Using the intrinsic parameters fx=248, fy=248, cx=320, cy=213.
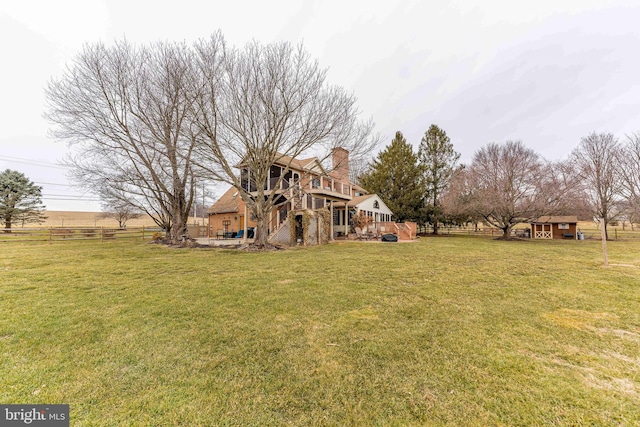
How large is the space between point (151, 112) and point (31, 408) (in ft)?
52.0

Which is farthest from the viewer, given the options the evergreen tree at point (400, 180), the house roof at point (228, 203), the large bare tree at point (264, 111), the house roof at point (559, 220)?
the evergreen tree at point (400, 180)

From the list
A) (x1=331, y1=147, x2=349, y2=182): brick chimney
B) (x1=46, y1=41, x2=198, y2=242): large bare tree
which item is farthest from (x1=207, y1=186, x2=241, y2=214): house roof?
(x1=331, y1=147, x2=349, y2=182): brick chimney

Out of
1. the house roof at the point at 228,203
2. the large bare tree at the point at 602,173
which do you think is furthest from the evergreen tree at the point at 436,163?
the house roof at the point at 228,203

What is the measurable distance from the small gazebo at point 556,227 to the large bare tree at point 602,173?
6.57ft

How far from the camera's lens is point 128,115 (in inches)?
585

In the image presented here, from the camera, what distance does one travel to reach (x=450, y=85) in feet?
63.5

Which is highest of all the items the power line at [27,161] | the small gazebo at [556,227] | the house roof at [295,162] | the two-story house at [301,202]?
the power line at [27,161]

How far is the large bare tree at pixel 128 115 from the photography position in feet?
42.8

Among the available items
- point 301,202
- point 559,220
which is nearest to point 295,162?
point 301,202

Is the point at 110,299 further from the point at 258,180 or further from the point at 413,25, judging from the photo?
the point at 413,25

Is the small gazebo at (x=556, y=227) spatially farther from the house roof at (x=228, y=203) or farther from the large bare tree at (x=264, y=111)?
the house roof at (x=228, y=203)

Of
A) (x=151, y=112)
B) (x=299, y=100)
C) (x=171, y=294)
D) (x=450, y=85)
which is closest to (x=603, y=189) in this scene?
(x=450, y=85)

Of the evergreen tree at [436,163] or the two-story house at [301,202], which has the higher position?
the evergreen tree at [436,163]

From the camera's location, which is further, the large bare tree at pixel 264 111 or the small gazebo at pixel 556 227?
the small gazebo at pixel 556 227
